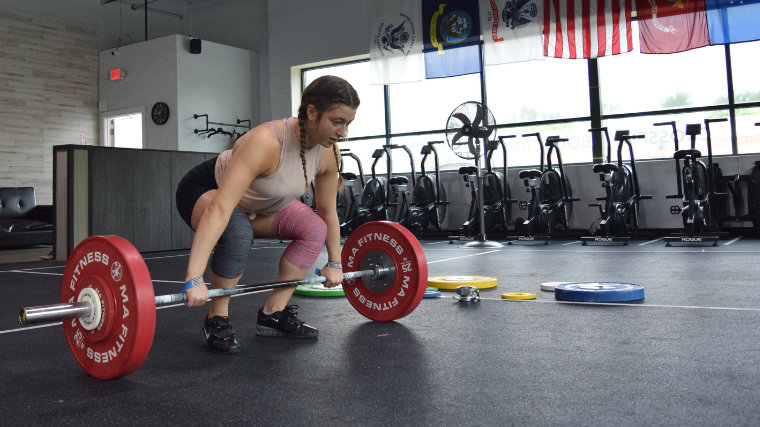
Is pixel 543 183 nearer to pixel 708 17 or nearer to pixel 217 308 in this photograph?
pixel 708 17

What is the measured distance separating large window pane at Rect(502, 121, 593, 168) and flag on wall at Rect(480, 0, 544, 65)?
40.7 inches

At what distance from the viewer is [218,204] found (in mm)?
1645

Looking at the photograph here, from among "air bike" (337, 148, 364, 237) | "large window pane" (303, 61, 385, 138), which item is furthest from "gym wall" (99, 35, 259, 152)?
"air bike" (337, 148, 364, 237)

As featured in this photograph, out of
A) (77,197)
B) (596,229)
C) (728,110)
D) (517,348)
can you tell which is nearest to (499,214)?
(596,229)

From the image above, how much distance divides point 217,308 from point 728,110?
22.4 ft

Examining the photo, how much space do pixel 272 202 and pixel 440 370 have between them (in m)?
0.79

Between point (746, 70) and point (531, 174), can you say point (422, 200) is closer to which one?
point (531, 174)

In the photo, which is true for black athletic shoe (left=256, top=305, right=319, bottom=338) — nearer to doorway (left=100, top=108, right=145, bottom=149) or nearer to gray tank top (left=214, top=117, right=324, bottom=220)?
gray tank top (left=214, top=117, right=324, bottom=220)

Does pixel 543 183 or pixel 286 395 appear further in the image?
pixel 543 183

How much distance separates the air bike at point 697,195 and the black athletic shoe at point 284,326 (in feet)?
15.3

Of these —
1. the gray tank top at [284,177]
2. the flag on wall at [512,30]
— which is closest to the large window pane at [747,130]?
the flag on wall at [512,30]

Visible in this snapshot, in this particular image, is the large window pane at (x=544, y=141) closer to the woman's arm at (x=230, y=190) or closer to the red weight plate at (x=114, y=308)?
the woman's arm at (x=230, y=190)

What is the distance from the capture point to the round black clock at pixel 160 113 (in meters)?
9.55

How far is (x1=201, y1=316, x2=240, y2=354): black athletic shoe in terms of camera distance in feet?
6.16
